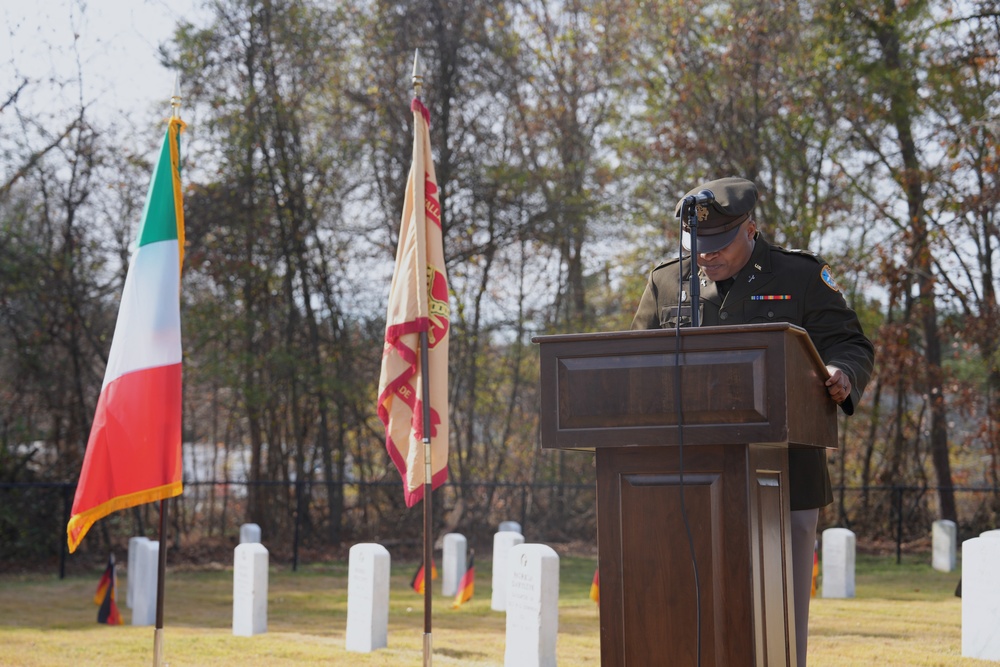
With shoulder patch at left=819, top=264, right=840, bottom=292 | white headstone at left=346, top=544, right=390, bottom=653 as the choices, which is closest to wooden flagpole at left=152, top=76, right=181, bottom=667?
white headstone at left=346, top=544, right=390, bottom=653

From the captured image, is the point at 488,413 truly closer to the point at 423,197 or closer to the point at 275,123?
the point at 275,123

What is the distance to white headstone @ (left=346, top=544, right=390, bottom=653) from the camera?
7.09m

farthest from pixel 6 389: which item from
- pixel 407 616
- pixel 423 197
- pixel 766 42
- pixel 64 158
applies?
pixel 766 42

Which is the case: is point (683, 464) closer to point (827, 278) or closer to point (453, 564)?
point (827, 278)

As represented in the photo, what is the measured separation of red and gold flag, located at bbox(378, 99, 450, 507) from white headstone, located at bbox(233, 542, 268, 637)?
196 cm

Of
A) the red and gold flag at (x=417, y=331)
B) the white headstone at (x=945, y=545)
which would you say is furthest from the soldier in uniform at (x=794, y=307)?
the white headstone at (x=945, y=545)

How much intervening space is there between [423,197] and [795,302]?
10.6ft

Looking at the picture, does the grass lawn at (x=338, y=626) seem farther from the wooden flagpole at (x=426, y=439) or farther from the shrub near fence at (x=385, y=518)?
the shrub near fence at (x=385, y=518)

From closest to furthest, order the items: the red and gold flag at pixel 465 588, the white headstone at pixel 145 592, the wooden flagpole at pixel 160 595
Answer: the wooden flagpole at pixel 160 595
the white headstone at pixel 145 592
the red and gold flag at pixel 465 588

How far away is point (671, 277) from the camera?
3.88 metres

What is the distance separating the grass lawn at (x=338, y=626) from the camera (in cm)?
668

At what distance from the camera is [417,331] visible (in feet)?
21.0

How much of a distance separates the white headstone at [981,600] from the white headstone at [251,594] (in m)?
4.98

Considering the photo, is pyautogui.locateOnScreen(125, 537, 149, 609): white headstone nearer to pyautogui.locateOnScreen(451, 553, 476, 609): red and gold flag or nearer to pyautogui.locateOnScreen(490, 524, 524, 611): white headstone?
pyautogui.locateOnScreen(451, 553, 476, 609): red and gold flag
